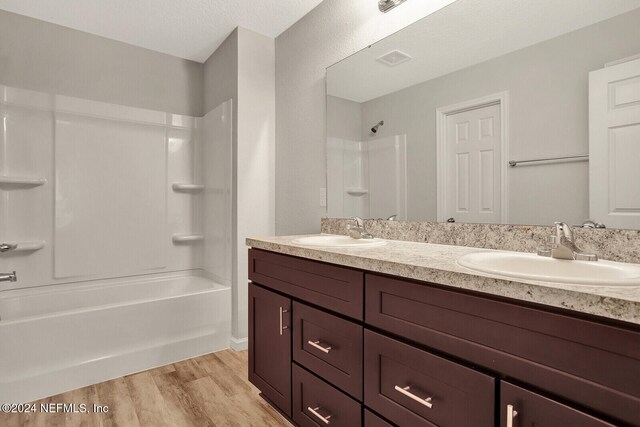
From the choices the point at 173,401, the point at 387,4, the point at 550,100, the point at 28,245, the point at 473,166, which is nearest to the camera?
the point at 550,100

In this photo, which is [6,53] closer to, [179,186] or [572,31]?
[179,186]

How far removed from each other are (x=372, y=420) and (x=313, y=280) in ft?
1.70

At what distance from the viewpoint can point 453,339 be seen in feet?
2.84

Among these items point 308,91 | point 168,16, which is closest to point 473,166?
point 308,91

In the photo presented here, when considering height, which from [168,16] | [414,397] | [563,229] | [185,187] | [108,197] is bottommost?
[414,397]

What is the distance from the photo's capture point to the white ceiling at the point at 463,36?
116cm

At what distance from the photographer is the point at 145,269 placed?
288 cm

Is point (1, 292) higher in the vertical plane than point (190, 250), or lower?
lower

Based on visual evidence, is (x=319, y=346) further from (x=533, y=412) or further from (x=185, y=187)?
(x=185, y=187)

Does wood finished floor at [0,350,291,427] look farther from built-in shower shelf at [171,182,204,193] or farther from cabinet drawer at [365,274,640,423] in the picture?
built-in shower shelf at [171,182,204,193]

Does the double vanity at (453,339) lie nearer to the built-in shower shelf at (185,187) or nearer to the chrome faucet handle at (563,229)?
the chrome faucet handle at (563,229)

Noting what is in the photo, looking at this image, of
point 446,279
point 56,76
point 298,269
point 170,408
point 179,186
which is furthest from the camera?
point 179,186

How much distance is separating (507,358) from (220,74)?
280cm

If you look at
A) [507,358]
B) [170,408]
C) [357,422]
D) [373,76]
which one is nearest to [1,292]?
[170,408]
